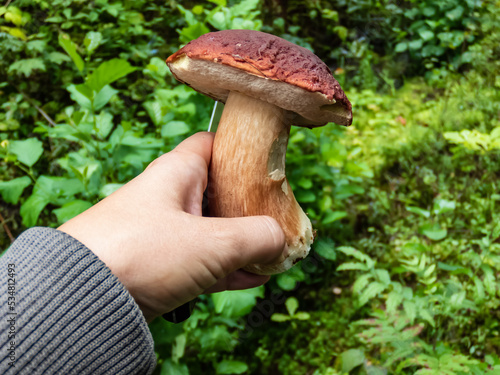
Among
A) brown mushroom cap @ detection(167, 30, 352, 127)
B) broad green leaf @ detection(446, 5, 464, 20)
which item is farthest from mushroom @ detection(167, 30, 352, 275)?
broad green leaf @ detection(446, 5, 464, 20)

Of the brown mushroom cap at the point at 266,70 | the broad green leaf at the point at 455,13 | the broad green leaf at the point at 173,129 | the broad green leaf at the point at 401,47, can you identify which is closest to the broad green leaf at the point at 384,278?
the brown mushroom cap at the point at 266,70

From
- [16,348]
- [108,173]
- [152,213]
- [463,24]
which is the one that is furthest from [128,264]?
[463,24]

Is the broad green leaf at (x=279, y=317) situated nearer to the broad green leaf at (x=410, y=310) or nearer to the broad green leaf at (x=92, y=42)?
the broad green leaf at (x=410, y=310)

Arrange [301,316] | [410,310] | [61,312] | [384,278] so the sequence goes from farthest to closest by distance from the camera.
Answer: [301,316], [384,278], [410,310], [61,312]

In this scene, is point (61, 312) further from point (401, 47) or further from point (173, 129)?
point (401, 47)

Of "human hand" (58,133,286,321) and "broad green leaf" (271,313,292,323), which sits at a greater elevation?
"human hand" (58,133,286,321)

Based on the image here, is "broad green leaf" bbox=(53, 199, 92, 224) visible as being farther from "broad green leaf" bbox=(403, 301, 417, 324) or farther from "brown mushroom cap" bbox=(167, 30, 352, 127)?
"broad green leaf" bbox=(403, 301, 417, 324)

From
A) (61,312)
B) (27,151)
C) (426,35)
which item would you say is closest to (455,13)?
(426,35)

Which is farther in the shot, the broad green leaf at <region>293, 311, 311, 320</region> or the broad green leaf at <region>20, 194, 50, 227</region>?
Result: the broad green leaf at <region>293, 311, 311, 320</region>
